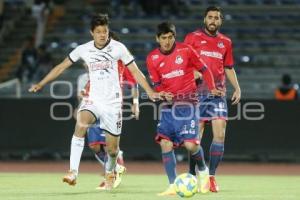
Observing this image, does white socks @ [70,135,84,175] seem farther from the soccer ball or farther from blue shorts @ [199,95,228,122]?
blue shorts @ [199,95,228,122]

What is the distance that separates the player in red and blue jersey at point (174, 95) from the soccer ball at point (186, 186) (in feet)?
3.18

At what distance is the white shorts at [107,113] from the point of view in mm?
12344

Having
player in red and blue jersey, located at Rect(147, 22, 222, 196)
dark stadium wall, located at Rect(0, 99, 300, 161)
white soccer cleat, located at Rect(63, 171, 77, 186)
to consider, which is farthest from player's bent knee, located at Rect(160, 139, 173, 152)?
dark stadium wall, located at Rect(0, 99, 300, 161)

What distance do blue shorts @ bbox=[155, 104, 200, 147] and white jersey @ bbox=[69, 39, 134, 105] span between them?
0.84 meters

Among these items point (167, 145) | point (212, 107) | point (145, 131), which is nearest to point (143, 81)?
point (167, 145)

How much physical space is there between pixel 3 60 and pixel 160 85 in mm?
16452

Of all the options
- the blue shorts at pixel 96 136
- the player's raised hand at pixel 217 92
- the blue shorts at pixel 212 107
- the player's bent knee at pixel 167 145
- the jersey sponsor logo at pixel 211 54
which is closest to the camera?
the player's bent knee at pixel 167 145

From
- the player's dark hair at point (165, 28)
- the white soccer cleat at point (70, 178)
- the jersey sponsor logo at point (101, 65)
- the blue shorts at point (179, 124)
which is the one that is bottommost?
the white soccer cleat at point (70, 178)

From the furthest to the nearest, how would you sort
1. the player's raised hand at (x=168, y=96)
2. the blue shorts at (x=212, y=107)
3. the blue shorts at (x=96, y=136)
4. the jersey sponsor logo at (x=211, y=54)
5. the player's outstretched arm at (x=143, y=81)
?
the blue shorts at (x=96, y=136) → the jersey sponsor logo at (x=211, y=54) → the blue shorts at (x=212, y=107) → the player's raised hand at (x=168, y=96) → the player's outstretched arm at (x=143, y=81)

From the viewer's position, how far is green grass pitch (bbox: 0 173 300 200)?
1158cm

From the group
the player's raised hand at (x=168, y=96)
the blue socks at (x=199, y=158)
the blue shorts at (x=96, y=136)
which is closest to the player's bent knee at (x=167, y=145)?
the blue socks at (x=199, y=158)

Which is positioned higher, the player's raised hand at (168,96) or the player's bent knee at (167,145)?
the player's raised hand at (168,96)

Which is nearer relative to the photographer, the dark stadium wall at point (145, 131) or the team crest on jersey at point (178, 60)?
the team crest on jersey at point (178, 60)

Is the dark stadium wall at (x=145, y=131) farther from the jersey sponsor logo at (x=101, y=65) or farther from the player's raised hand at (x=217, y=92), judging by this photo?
the jersey sponsor logo at (x=101, y=65)
